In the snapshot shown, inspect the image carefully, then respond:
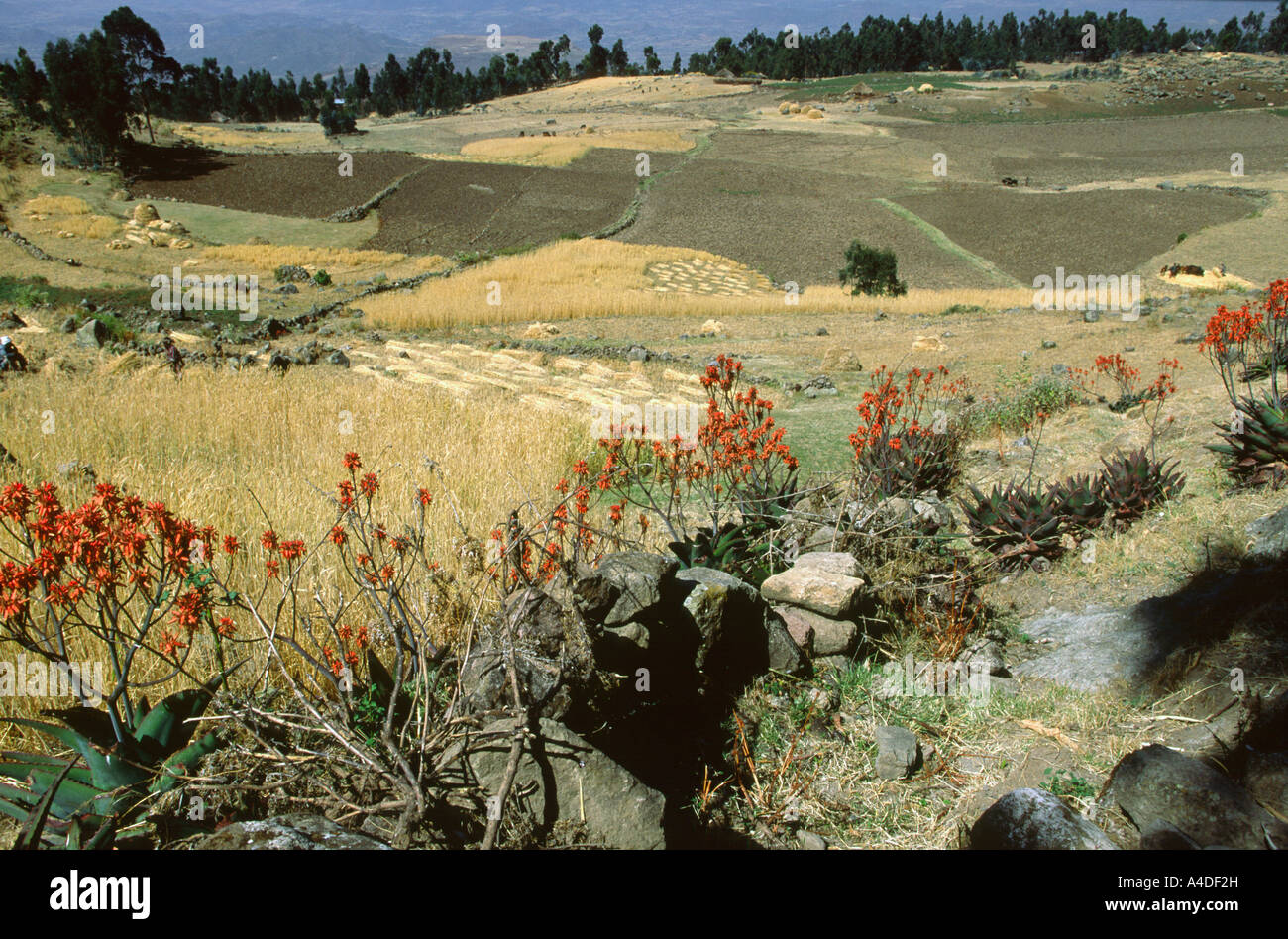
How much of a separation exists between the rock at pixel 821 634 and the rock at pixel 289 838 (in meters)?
2.52

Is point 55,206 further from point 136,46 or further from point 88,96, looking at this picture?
point 136,46

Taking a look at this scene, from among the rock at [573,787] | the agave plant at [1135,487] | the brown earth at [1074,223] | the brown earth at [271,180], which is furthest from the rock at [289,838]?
the brown earth at [271,180]

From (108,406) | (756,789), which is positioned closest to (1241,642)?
(756,789)

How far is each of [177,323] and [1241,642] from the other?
60.0 ft

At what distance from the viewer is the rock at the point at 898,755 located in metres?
3.37

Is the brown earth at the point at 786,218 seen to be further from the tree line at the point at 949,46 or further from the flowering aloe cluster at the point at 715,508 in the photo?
the tree line at the point at 949,46

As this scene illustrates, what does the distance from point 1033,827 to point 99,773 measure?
10.3 feet

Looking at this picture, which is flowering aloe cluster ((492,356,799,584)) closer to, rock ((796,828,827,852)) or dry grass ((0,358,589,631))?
dry grass ((0,358,589,631))

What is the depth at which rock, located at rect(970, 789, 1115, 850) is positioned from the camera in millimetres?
2570

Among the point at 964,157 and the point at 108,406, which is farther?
the point at 964,157

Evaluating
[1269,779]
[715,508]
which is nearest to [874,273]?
[715,508]

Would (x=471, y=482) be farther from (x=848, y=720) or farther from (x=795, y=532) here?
(x=848, y=720)

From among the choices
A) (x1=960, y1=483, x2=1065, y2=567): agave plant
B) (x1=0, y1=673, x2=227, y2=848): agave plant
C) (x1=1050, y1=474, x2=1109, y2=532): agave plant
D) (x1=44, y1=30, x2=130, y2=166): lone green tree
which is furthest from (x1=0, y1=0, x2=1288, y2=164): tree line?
(x1=1050, y1=474, x2=1109, y2=532): agave plant
